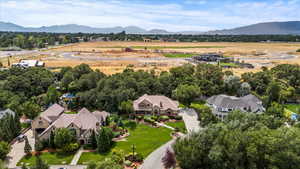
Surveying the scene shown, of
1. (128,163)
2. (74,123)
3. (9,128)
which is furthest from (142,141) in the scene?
(9,128)

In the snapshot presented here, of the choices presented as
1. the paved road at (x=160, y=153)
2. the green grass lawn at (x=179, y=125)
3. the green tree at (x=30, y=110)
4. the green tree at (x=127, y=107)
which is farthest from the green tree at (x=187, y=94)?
the green tree at (x=30, y=110)

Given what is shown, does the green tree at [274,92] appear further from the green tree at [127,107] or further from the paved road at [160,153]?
the green tree at [127,107]

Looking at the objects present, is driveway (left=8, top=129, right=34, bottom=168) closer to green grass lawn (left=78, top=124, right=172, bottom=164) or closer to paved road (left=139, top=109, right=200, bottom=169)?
green grass lawn (left=78, top=124, right=172, bottom=164)

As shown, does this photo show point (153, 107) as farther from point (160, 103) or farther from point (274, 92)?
point (274, 92)

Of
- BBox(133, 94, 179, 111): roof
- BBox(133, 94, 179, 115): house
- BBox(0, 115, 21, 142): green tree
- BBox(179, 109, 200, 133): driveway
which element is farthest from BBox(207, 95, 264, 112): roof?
BBox(0, 115, 21, 142): green tree

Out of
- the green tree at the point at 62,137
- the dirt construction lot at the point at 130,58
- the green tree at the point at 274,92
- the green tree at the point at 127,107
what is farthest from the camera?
the dirt construction lot at the point at 130,58

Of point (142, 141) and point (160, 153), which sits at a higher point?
point (142, 141)

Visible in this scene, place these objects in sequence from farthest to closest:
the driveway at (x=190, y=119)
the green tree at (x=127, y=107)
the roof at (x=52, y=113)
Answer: the green tree at (x=127, y=107)
the driveway at (x=190, y=119)
the roof at (x=52, y=113)
